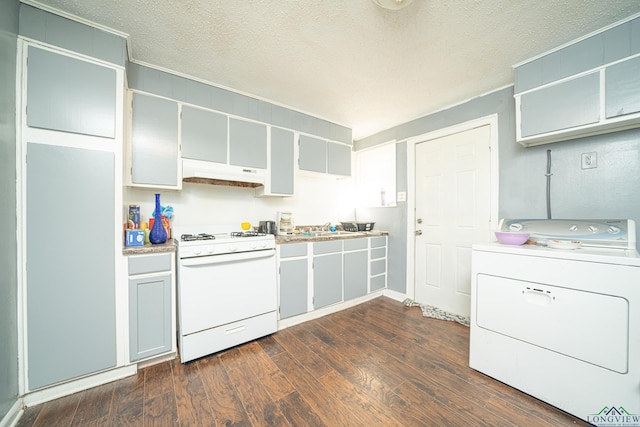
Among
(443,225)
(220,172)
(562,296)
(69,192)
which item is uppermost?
(220,172)

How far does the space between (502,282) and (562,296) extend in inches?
11.0

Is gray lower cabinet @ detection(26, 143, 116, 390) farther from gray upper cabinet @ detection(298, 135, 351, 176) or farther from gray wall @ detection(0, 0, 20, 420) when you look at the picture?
gray upper cabinet @ detection(298, 135, 351, 176)

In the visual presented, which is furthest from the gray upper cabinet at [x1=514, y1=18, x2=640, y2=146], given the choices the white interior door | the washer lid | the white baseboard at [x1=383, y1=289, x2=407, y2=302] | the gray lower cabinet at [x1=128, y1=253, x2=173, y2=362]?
the gray lower cabinet at [x1=128, y1=253, x2=173, y2=362]

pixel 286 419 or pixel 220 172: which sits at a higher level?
pixel 220 172

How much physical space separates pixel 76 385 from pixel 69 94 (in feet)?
6.19

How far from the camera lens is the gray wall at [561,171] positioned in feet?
5.32

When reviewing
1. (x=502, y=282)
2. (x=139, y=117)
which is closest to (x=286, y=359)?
(x=502, y=282)

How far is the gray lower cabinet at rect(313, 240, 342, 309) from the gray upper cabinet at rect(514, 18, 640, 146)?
1.99 m

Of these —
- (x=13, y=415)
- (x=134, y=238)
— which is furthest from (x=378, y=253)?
(x=13, y=415)

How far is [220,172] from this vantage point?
2.21 meters

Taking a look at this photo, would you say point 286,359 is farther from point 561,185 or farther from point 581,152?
point 581,152

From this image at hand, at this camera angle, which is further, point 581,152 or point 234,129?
point 234,129

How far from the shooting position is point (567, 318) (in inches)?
51.5

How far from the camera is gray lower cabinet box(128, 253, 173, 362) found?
5.28 feet
